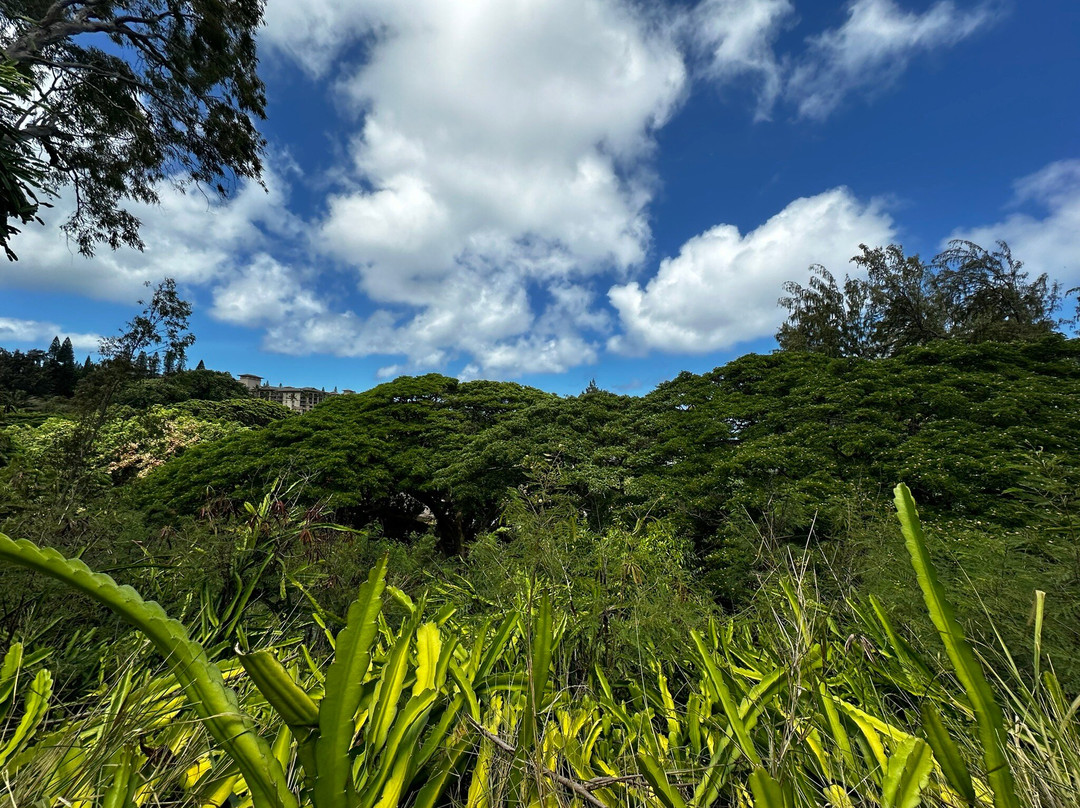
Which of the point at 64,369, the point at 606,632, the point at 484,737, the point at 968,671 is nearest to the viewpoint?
the point at 968,671

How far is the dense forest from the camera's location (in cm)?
81

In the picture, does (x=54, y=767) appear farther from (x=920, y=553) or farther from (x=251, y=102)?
(x=251, y=102)

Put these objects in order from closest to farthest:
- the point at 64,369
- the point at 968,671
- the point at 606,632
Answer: the point at 968,671 → the point at 606,632 → the point at 64,369

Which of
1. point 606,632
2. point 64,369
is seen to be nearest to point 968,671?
point 606,632

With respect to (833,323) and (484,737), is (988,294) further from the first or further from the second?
(484,737)

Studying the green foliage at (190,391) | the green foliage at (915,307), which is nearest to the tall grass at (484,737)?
the green foliage at (190,391)

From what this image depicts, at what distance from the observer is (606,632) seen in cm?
201

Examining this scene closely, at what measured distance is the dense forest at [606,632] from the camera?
0.81 metres

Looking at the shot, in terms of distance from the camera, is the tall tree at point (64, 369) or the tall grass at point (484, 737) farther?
the tall tree at point (64, 369)

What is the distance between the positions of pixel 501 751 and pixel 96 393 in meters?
4.64

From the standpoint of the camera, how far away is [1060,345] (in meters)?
7.40

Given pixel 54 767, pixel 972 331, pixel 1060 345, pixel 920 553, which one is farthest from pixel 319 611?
pixel 972 331

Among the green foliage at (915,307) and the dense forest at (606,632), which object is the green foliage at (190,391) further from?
the green foliage at (915,307)

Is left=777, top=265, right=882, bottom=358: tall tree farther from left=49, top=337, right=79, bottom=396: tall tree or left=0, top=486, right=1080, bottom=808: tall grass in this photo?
left=49, top=337, right=79, bottom=396: tall tree
